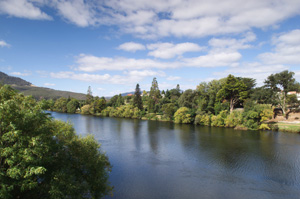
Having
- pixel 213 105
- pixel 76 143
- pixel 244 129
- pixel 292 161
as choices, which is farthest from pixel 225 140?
pixel 76 143

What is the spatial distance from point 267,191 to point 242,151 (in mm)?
14154

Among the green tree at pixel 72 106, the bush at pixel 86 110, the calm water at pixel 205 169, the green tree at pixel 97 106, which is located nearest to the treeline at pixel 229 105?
the green tree at pixel 97 106

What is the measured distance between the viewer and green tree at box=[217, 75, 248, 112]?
203 ft

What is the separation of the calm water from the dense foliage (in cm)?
520

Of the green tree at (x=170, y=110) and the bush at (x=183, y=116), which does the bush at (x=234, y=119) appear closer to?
the bush at (x=183, y=116)

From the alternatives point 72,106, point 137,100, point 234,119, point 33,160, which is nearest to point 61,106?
point 72,106

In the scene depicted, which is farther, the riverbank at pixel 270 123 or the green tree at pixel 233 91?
the green tree at pixel 233 91

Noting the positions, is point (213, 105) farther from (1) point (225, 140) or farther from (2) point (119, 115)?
(2) point (119, 115)

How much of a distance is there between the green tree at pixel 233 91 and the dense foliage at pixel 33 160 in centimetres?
5838

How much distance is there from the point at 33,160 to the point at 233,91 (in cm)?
6616

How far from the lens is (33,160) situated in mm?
9547

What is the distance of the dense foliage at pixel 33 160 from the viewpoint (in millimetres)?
9453

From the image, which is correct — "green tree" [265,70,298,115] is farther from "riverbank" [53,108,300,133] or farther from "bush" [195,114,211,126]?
"bush" [195,114,211,126]

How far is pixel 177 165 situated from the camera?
2566 centimetres
